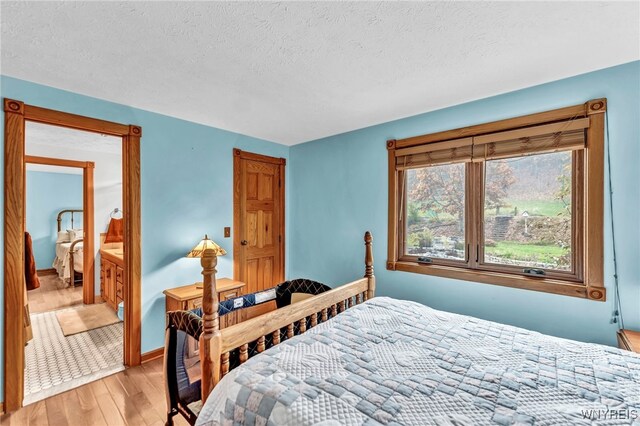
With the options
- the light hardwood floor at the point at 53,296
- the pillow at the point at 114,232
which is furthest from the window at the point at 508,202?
the light hardwood floor at the point at 53,296

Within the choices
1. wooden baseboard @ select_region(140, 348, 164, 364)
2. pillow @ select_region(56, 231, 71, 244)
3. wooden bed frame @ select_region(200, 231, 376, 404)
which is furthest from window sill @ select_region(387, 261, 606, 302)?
pillow @ select_region(56, 231, 71, 244)

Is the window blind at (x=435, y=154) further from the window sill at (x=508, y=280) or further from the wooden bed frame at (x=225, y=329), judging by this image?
the wooden bed frame at (x=225, y=329)

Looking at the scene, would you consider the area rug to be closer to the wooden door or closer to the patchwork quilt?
the wooden door

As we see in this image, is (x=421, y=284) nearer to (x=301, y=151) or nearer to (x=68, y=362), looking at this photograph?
(x=301, y=151)

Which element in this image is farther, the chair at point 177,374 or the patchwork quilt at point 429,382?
the chair at point 177,374

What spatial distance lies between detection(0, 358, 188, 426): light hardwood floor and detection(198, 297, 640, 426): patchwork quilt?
122 cm

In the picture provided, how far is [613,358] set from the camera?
140 centimetres

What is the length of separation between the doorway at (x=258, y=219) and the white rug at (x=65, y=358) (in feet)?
4.69

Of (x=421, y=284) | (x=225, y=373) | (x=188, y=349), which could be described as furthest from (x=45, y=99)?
(x=421, y=284)

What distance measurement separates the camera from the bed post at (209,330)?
4.20ft

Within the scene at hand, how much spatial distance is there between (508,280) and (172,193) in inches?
126

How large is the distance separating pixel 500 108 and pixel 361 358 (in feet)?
7.50

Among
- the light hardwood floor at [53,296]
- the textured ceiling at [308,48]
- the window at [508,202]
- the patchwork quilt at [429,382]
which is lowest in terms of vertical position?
the light hardwood floor at [53,296]

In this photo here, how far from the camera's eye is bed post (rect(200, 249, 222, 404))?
4.20 feet
